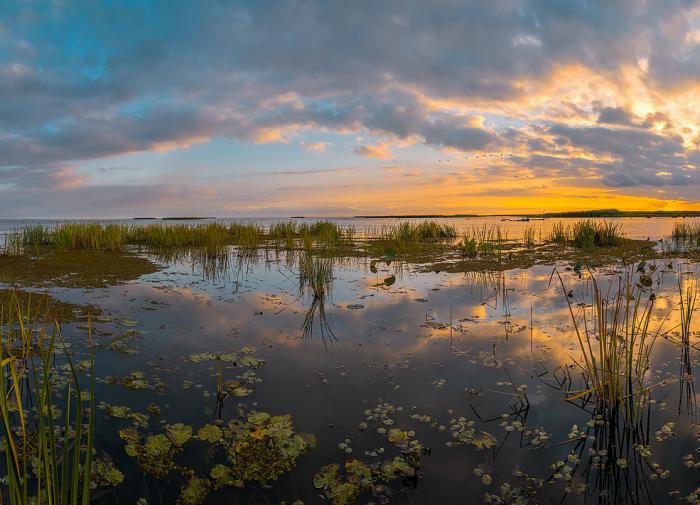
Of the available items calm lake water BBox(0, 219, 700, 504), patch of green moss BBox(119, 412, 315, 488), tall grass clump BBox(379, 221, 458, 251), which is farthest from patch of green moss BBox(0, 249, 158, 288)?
tall grass clump BBox(379, 221, 458, 251)

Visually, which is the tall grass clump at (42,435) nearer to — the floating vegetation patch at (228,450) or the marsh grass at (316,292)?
the floating vegetation patch at (228,450)

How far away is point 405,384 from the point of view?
4484 millimetres

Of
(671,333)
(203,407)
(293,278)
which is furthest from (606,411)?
(293,278)

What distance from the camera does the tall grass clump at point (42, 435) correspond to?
6.02 feet

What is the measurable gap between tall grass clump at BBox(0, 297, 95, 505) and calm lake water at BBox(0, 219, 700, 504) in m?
0.31

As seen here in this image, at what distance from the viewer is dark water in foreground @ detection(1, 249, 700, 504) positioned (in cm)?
299

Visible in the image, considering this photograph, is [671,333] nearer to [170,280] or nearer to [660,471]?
[660,471]

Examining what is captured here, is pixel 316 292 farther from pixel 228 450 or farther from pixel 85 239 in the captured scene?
pixel 85 239

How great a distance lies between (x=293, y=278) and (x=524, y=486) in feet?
28.4

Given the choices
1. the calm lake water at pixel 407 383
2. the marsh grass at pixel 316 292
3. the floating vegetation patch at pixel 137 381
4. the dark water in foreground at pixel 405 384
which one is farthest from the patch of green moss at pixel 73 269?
the floating vegetation patch at pixel 137 381

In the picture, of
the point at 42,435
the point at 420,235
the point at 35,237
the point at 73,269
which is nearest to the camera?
the point at 42,435

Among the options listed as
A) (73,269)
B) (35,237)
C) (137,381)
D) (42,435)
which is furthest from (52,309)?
(35,237)

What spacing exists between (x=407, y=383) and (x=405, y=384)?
33 millimetres

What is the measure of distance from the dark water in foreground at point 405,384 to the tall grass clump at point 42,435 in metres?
0.30
